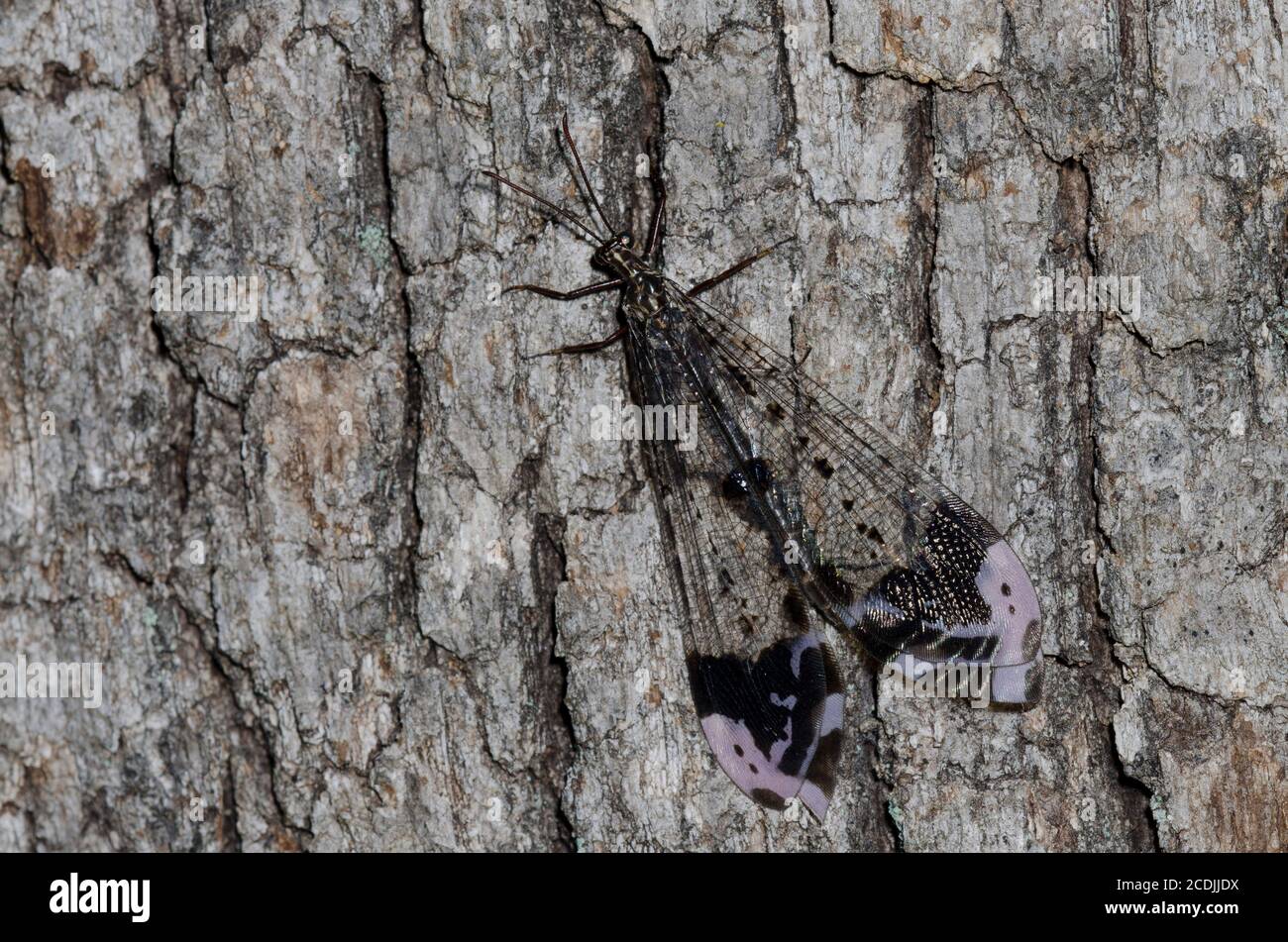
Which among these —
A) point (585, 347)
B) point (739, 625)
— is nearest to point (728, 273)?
point (585, 347)

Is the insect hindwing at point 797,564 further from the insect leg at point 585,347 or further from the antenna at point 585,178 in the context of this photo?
the antenna at point 585,178

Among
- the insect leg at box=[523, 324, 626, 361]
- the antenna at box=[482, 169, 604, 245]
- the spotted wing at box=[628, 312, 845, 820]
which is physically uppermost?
the antenna at box=[482, 169, 604, 245]

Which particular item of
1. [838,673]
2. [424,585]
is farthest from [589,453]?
[838,673]

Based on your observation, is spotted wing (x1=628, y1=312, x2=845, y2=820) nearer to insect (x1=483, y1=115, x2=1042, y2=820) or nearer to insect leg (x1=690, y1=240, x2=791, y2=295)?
insect (x1=483, y1=115, x2=1042, y2=820)

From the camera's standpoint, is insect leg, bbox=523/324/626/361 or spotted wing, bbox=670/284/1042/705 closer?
spotted wing, bbox=670/284/1042/705

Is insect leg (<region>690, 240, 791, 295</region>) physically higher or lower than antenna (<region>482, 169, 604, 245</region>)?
lower

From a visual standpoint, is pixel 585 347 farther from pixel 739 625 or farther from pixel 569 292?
pixel 739 625

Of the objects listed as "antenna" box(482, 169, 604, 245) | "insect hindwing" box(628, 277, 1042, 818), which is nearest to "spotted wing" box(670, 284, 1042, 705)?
"insect hindwing" box(628, 277, 1042, 818)
